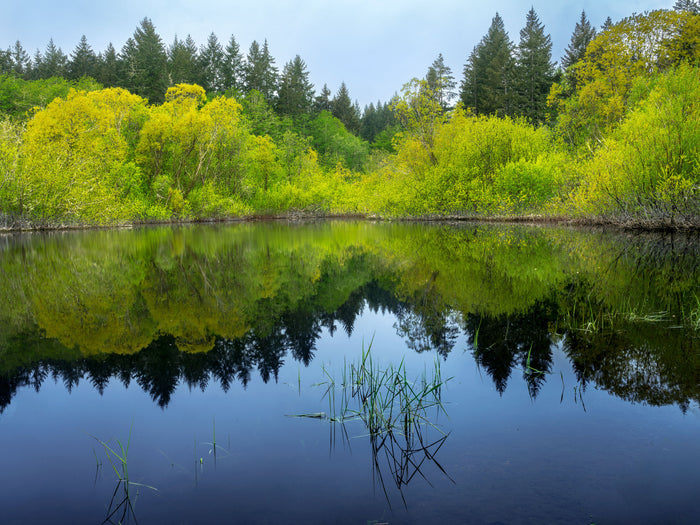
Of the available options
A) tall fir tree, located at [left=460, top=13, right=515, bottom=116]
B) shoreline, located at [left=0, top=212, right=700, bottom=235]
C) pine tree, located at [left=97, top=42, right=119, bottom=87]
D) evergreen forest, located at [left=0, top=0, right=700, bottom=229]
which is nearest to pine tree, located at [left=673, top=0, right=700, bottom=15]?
evergreen forest, located at [left=0, top=0, right=700, bottom=229]

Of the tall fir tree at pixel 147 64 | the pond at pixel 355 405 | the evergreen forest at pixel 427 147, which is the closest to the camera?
the pond at pixel 355 405

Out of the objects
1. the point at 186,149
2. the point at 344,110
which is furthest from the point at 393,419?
the point at 344,110

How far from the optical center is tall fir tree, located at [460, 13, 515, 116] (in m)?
59.3

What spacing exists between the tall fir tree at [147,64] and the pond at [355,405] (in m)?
64.2

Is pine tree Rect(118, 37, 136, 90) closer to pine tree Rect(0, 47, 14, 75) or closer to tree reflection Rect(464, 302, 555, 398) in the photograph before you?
pine tree Rect(0, 47, 14, 75)

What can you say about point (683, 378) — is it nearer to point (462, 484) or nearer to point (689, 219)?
point (462, 484)

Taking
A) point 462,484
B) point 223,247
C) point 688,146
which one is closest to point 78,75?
point 223,247

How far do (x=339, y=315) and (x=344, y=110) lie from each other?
8864 cm

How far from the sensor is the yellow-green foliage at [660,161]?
56.5 ft

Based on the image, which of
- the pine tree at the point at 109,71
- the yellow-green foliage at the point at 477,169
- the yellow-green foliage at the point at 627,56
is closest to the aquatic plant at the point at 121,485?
the yellow-green foliage at the point at 477,169

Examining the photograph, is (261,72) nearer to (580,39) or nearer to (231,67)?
(231,67)

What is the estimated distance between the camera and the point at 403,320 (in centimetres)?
704

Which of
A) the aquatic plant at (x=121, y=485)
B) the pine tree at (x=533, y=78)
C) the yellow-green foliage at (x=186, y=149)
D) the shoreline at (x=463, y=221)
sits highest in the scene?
the pine tree at (x=533, y=78)

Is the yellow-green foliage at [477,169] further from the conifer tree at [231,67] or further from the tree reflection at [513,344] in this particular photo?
the conifer tree at [231,67]
